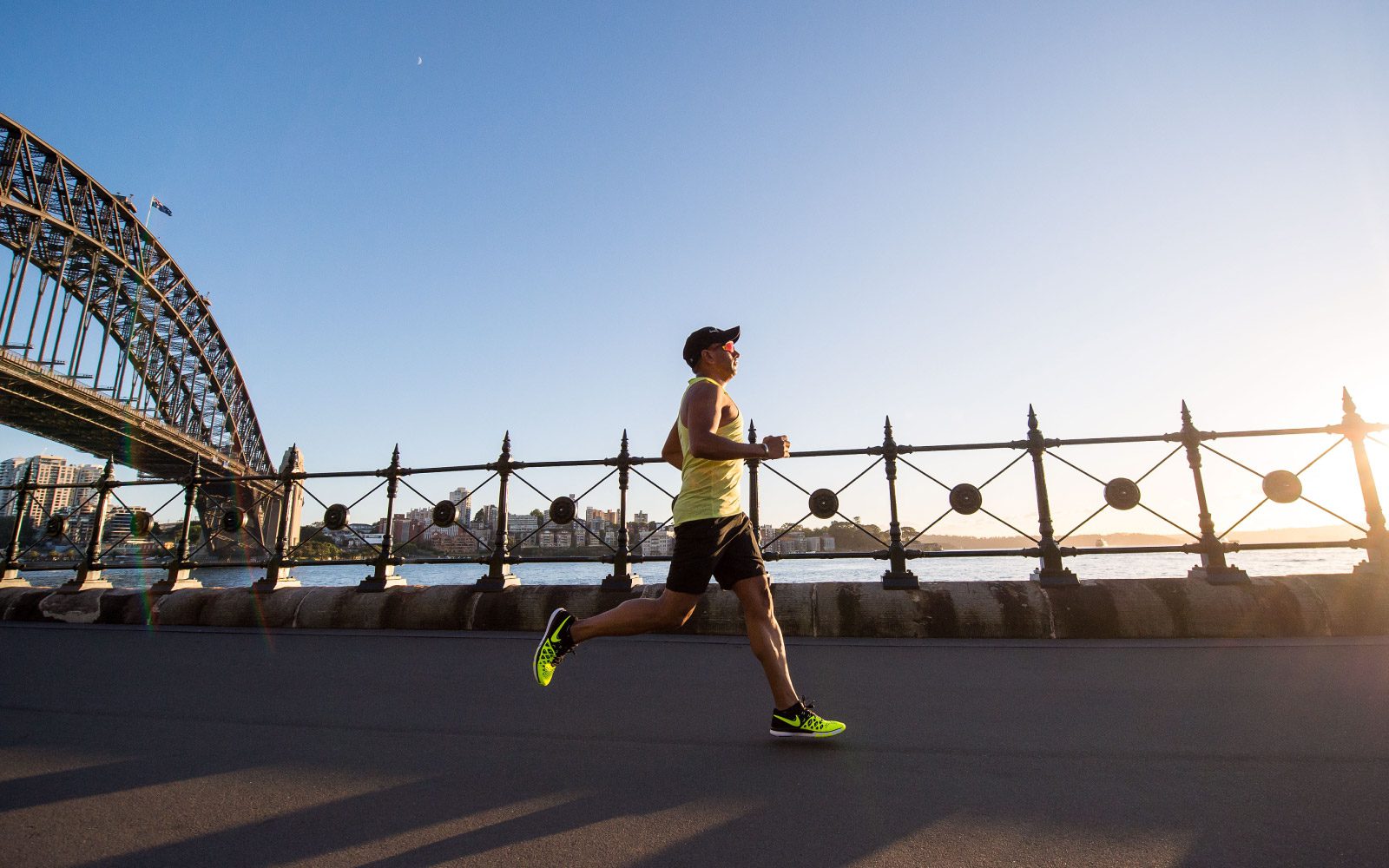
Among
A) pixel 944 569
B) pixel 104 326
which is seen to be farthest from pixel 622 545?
pixel 104 326

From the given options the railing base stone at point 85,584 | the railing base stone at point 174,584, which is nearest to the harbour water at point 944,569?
the railing base stone at point 174,584

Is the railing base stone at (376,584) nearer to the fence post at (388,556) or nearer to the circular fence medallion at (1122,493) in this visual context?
the fence post at (388,556)

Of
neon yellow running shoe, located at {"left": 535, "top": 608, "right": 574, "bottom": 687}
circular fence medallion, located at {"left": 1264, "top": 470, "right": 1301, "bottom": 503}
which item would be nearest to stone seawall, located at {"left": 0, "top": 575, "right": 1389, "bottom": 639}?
circular fence medallion, located at {"left": 1264, "top": 470, "right": 1301, "bottom": 503}

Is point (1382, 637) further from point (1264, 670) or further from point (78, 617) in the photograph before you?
point (78, 617)

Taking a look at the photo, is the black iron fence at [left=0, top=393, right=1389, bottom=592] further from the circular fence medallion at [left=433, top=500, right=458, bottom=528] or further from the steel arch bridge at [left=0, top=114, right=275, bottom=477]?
the steel arch bridge at [left=0, top=114, right=275, bottom=477]

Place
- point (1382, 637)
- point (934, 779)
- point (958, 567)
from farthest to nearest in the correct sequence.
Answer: point (958, 567)
point (1382, 637)
point (934, 779)

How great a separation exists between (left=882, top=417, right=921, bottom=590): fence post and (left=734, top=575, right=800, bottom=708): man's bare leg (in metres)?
2.71

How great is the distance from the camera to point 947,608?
491 cm

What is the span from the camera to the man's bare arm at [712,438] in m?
2.71

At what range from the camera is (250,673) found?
3.82 m

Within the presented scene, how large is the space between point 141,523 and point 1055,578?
10.3 metres

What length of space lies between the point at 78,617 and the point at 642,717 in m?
7.09

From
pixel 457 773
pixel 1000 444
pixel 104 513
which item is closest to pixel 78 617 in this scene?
pixel 104 513

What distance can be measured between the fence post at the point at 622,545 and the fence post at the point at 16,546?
25.4 ft
